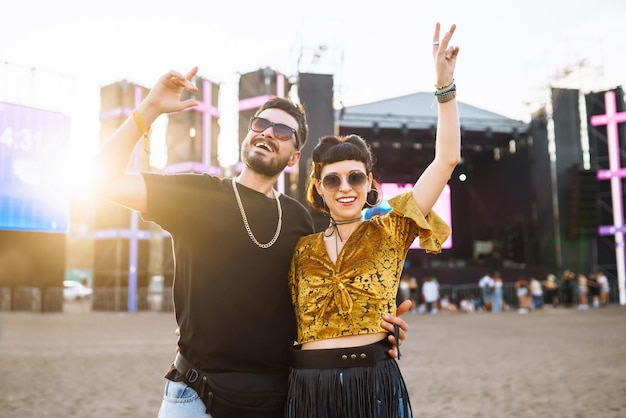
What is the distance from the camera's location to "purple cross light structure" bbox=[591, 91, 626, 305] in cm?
2328

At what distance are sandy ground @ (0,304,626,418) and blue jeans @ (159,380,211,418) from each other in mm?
3500

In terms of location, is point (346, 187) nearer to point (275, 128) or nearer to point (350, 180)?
point (350, 180)

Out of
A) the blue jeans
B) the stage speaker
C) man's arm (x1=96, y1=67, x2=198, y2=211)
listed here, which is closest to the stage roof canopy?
the stage speaker

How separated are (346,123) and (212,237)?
19216mm

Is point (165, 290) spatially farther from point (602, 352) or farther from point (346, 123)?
point (602, 352)

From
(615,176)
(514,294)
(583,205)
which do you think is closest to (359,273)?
(514,294)

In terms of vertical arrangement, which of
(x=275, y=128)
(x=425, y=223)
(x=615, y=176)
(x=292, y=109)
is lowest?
(x=425, y=223)

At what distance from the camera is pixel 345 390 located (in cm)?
204

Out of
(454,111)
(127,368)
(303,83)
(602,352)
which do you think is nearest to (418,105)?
(303,83)

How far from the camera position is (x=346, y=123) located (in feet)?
69.0

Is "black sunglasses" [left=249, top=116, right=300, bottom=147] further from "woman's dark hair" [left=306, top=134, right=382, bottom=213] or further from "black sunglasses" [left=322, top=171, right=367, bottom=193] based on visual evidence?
"black sunglasses" [left=322, top=171, right=367, bottom=193]

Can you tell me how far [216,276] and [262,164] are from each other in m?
0.54

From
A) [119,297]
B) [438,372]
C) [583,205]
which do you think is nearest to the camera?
[438,372]

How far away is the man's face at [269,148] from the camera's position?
240cm
